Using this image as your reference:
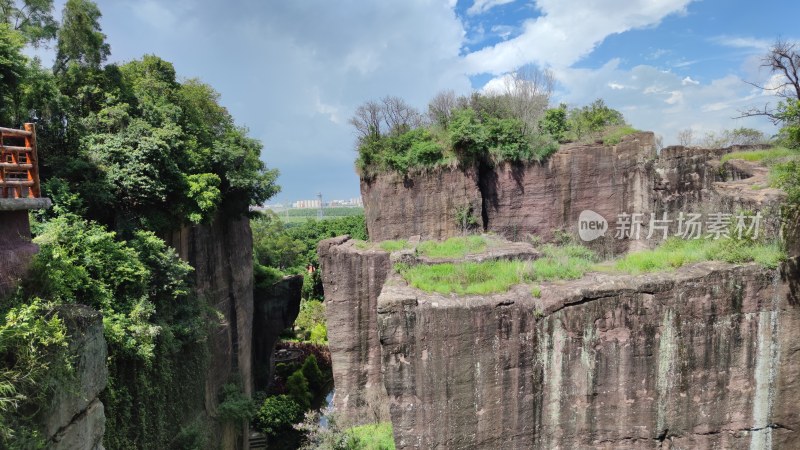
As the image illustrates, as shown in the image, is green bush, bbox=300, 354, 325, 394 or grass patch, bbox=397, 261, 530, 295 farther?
green bush, bbox=300, 354, 325, 394

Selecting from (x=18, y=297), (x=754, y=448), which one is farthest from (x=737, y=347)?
(x=18, y=297)

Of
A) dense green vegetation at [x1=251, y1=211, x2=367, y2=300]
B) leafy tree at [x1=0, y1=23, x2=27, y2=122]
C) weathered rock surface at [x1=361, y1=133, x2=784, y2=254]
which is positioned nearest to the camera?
leafy tree at [x1=0, y1=23, x2=27, y2=122]

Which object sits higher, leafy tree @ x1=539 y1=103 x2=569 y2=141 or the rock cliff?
leafy tree @ x1=539 y1=103 x2=569 y2=141

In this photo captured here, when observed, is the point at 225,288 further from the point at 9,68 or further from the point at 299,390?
the point at 9,68

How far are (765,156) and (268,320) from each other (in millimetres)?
20605

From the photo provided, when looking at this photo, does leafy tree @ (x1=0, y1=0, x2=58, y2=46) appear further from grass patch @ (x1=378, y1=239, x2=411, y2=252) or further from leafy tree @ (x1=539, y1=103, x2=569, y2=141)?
leafy tree @ (x1=539, y1=103, x2=569, y2=141)

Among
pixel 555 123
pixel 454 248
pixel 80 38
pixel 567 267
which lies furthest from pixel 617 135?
pixel 80 38

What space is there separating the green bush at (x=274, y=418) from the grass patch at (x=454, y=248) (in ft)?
32.3

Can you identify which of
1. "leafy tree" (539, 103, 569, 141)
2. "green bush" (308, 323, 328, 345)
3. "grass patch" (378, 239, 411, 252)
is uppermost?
"leafy tree" (539, 103, 569, 141)

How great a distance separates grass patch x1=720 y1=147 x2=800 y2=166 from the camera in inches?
540

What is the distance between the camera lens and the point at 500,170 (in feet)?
64.3

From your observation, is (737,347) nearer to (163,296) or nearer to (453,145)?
(163,296)

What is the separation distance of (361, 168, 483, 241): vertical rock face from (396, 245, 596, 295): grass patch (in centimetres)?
1043

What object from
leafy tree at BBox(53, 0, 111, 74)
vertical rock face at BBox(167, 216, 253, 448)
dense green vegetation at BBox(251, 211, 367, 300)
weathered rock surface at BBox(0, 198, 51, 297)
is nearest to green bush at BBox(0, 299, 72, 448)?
weathered rock surface at BBox(0, 198, 51, 297)
